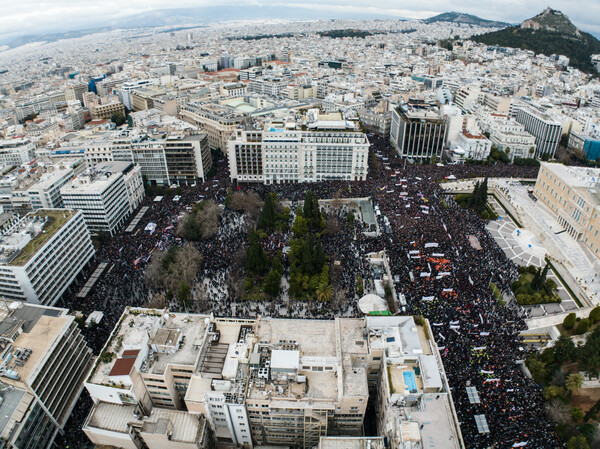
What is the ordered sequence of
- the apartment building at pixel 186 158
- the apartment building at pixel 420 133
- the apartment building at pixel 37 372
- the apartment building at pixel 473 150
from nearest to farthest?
the apartment building at pixel 37 372 → the apartment building at pixel 186 158 → the apartment building at pixel 420 133 → the apartment building at pixel 473 150

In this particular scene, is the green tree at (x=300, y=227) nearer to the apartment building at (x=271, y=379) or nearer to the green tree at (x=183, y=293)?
the green tree at (x=183, y=293)

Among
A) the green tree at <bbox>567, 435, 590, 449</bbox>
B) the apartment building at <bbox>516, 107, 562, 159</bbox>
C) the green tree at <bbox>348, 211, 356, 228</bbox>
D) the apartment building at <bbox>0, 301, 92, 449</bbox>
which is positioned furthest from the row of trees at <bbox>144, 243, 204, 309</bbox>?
the apartment building at <bbox>516, 107, 562, 159</bbox>

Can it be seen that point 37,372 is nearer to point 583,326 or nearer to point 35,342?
point 35,342

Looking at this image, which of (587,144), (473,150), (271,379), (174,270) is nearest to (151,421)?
(271,379)

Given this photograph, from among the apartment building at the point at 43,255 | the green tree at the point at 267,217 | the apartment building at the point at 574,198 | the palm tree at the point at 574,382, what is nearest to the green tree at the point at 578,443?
the palm tree at the point at 574,382

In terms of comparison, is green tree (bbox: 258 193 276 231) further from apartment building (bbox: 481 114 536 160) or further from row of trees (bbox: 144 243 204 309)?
apartment building (bbox: 481 114 536 160)

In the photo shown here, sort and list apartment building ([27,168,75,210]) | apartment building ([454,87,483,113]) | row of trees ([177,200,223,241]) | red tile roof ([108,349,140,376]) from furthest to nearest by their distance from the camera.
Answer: apartment building ([454,87,483,113]) < apartment building ([27,168,75,210]) < row of trees ([177,200,223,241]) < red tile roof ([108,349,140,376])

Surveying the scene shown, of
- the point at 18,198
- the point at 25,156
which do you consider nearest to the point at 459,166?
the point at 18,198
